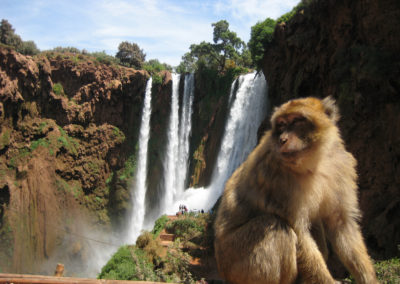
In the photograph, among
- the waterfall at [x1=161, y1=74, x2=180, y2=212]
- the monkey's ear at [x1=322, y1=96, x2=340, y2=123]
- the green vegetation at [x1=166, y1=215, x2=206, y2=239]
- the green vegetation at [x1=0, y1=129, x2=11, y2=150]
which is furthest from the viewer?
the waterfall at [x1=161, y1=74, x2=180, y2=212]

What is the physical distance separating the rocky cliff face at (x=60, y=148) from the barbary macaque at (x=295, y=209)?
68.2 feet

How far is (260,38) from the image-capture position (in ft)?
63.2

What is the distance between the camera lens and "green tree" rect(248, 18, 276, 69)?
19.0 meters

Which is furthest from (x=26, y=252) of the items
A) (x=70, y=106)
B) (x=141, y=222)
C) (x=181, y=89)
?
(x=181, y=89)

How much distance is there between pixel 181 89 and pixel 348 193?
959 inches

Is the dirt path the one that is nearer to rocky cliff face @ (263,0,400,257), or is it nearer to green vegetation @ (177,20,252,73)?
rocky cliff face @ (263,0,400,257)

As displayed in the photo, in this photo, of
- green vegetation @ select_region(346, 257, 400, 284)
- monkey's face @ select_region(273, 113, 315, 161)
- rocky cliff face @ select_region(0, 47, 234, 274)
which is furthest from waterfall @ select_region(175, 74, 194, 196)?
monkey's face @ select_region(273, 113, 315, 161)

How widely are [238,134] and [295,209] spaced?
1826 cm

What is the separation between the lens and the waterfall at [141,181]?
79.7 feet

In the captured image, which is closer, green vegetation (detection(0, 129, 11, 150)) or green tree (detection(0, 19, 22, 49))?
green vegetation (detection(0, 129, 11, 150))

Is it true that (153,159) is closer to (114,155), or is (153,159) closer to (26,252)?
(114,155)

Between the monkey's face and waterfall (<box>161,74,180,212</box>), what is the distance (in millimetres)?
22732


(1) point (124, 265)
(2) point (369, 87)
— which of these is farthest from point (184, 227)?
(2) point (369, 87)

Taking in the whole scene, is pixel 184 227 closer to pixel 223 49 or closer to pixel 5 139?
pixel 5 139
